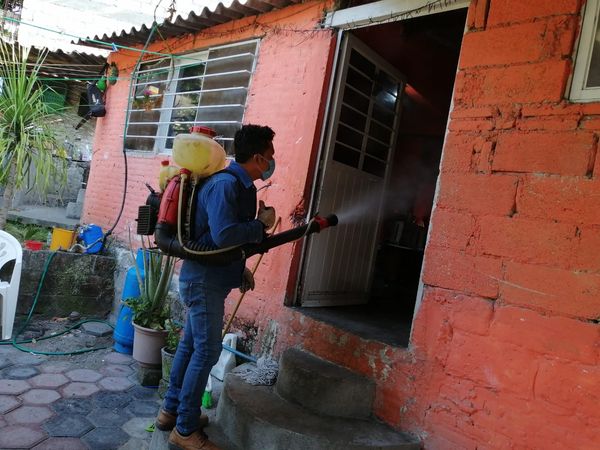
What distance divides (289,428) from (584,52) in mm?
2757

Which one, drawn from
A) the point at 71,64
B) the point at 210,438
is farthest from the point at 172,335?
the point at 71,64

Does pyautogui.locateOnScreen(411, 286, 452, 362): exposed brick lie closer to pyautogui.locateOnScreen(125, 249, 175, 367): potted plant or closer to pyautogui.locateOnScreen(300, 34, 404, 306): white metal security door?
pyautogui.locateOnScreen(300, 34, 404, 306): white metal security door

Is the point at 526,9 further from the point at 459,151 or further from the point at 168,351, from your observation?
the point at 168,351

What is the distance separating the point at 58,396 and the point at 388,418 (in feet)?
9.02

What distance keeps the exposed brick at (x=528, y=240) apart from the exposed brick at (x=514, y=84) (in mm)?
720

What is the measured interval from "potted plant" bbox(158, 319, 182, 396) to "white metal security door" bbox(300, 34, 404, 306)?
49.8 inches

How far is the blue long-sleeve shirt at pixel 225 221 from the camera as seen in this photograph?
241 cm

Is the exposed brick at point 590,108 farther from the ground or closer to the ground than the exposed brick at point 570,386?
farther from the ground

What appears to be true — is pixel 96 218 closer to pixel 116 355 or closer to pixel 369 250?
pixel 116 355

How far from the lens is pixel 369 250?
4.65 metres

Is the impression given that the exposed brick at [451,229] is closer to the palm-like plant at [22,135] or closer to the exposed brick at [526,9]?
the exposed brick at [526,9]

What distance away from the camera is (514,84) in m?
2.57

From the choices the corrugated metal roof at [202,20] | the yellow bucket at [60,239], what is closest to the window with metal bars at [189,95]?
the corrugated metal roof at [202,20]

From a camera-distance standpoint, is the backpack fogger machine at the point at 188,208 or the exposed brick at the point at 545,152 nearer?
the exposed brick at the point at 545,152
